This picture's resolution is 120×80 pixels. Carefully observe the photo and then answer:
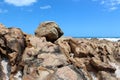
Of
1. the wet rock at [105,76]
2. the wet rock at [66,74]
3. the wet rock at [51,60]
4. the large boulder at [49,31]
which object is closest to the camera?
the wet rock at [66,74]

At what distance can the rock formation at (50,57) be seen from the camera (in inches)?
1172

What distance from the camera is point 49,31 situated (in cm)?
4225

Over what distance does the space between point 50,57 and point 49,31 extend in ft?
35.0

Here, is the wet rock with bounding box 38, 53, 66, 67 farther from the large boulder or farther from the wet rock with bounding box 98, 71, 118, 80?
the large boulder

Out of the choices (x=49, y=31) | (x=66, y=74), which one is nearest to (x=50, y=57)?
(x=66, y=74)

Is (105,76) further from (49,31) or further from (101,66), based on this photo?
(49,31)

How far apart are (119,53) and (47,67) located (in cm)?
2322

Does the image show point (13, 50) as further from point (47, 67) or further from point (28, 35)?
point (47, 67)

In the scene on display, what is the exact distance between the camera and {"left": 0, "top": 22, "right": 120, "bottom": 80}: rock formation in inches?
1172

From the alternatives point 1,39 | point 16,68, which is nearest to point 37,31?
point 1,39

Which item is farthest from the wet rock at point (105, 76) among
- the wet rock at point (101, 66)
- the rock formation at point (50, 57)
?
the wet rock at point (101, 66)

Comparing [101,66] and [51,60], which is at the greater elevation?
[51,60]

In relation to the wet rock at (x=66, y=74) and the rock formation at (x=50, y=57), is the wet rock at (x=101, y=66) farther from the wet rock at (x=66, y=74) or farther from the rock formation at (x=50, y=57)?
the wet rock at (x=66, y=74)

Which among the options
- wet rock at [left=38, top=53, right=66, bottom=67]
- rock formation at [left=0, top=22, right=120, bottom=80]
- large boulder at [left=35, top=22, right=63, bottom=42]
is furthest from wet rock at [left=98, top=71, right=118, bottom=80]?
large boulder at [left=35, top=22, right=63, bottom=42]
